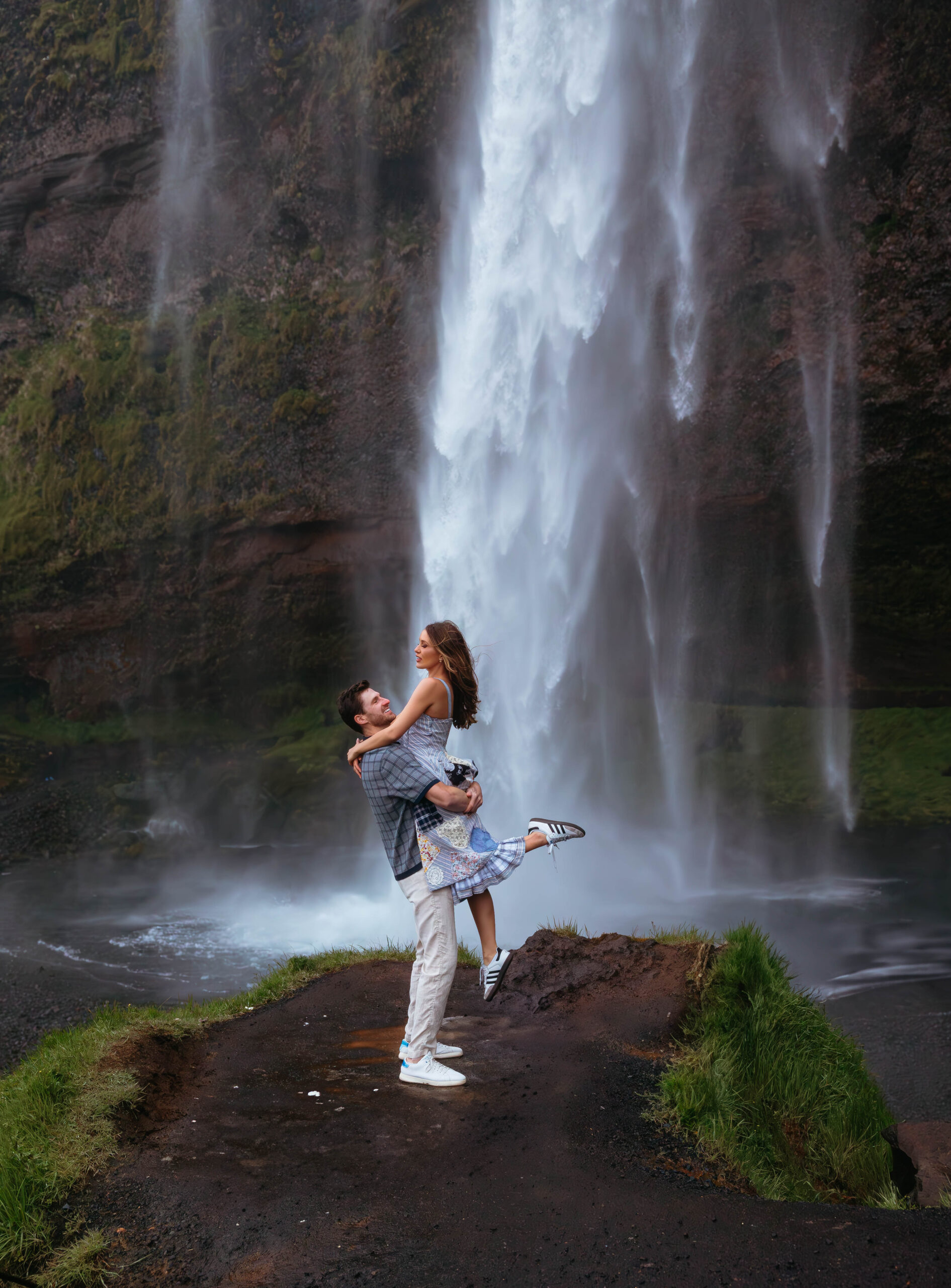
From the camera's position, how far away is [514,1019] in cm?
529

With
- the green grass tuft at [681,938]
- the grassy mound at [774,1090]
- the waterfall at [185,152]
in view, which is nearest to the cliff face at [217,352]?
the waterfall at [185,152]

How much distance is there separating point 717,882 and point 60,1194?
1252 cm

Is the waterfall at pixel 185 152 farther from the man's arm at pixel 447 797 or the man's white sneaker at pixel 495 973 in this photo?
the man's white sneaker at pixel 495 973

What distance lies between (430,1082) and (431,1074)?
0.04m

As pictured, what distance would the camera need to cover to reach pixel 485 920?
4.22m

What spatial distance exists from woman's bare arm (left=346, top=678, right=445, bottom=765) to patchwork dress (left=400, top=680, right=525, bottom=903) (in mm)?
55

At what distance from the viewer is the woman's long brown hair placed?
4148 millimetres

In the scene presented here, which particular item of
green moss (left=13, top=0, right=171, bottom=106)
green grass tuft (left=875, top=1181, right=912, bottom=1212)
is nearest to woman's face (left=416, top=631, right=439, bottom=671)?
green grass tuft (left=875, top=1181, right=912, bottom=1212)

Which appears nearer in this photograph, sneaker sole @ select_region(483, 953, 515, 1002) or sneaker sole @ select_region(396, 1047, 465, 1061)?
sneaker sole @ select_region(483, 953, 515, 1002)

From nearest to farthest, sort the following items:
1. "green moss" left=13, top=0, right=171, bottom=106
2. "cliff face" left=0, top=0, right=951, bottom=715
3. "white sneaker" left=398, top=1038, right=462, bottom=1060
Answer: "white sneaker" left=398, top=1038, right=462, bottom=1060 → "cliff face" left=0, top=0, right=951, bottom=715 → "green moss" left=13, top=0, right=171, bottom=106

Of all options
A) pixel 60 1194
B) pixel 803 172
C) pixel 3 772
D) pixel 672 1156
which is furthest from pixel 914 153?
pixel 3 772

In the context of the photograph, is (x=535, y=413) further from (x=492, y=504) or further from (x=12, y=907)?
(x=12, y=907)

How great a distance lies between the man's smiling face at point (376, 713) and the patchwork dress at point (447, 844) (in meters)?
0.12

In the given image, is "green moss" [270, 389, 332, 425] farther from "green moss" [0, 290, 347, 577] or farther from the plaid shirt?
the plaid shirt
